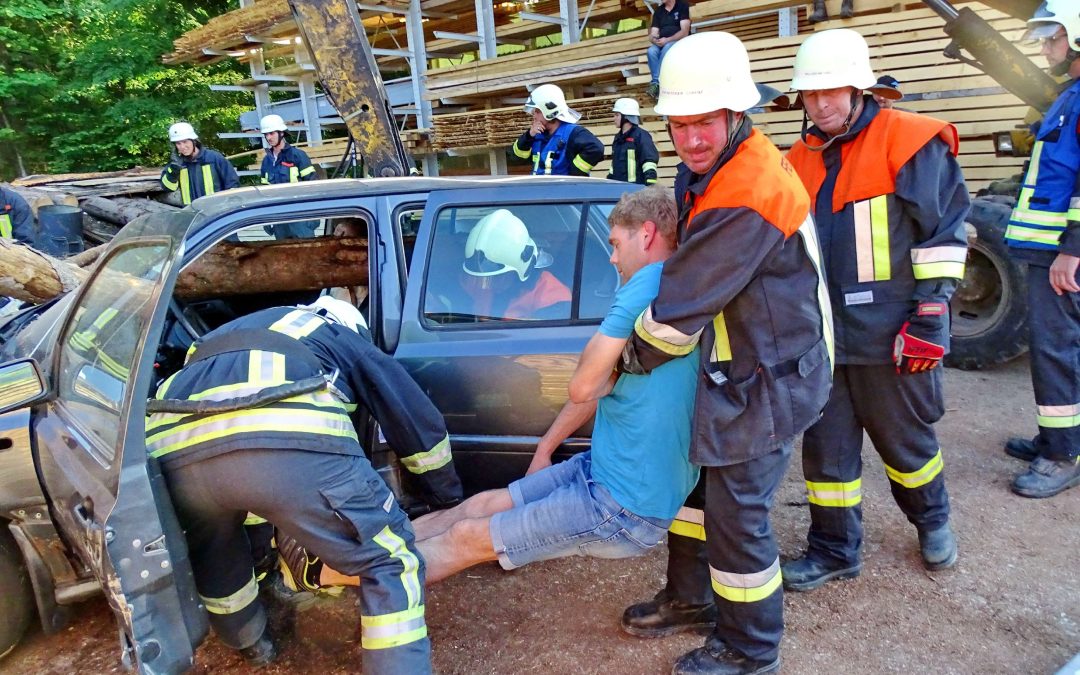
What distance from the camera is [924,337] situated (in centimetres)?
248

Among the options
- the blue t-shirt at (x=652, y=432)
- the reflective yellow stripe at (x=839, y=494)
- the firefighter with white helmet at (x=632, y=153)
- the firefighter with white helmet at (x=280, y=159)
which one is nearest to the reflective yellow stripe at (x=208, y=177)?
the firefighter with white helmet at (x=280, y=159)

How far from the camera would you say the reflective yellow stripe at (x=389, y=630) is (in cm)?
196

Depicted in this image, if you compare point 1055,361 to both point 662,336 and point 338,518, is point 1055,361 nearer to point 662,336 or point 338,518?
point 662,336

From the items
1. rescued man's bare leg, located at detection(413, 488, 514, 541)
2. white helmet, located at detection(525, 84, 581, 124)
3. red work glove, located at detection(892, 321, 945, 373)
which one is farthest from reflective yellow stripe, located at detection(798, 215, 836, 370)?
white helmet, located at detection(525, 84, 581, 124)

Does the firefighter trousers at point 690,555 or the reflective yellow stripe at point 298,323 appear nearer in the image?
the reflective yellow stripe at point 298,323

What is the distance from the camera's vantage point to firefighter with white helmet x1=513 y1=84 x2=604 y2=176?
6711mm

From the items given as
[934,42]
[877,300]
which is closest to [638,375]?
[877,300]

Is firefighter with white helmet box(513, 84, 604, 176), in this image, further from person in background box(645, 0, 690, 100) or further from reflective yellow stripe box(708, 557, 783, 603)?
reflective yellow stripe box(708, 557, 783, 603)

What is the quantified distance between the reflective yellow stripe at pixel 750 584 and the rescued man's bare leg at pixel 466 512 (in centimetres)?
71

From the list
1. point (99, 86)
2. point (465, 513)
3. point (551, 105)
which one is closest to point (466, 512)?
point (465, 513)

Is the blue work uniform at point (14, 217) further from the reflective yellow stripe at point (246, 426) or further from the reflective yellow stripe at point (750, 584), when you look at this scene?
the reflective yellow stripe at point (750, 584)

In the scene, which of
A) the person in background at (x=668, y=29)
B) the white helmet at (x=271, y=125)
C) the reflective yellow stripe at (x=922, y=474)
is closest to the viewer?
the reflective yellow stripe at (x=922, y=474)

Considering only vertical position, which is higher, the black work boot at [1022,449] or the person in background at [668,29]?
the person in background at [668,29]

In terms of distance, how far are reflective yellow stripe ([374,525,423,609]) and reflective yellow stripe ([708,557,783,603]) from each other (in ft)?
2.92
